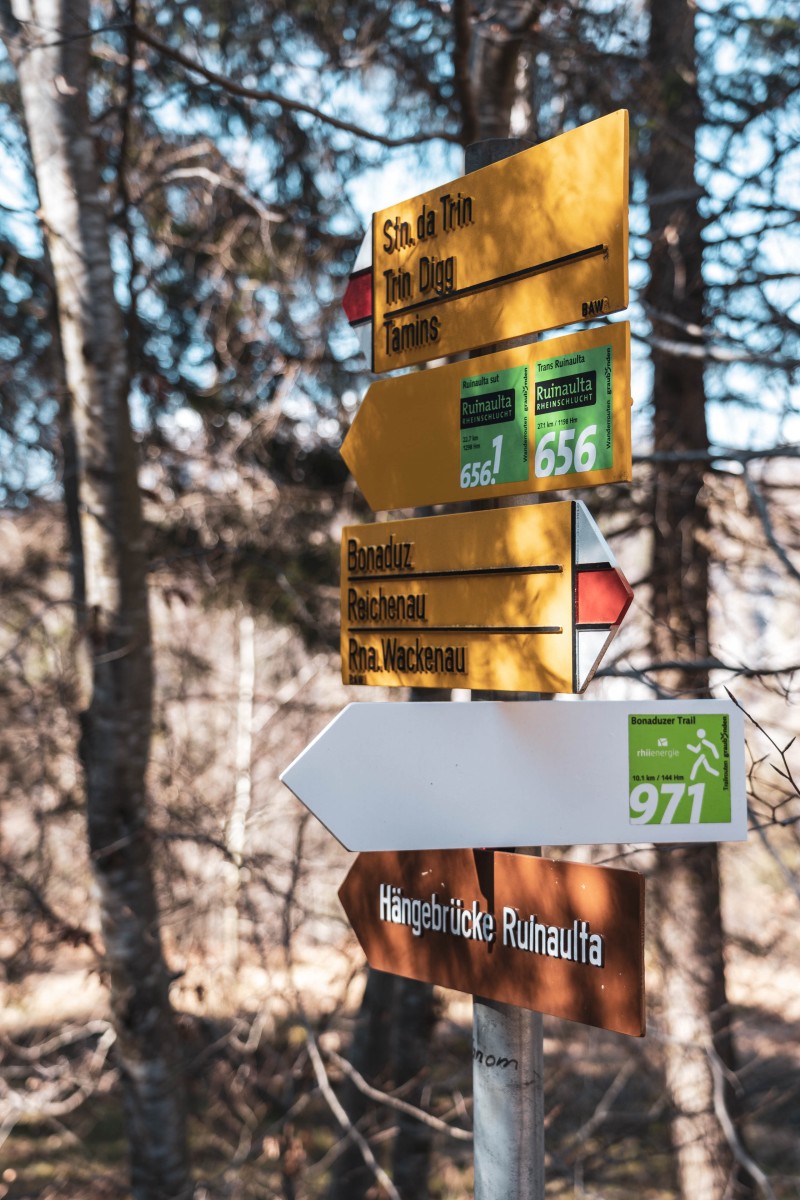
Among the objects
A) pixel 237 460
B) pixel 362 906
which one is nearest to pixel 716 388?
pixel 237 460

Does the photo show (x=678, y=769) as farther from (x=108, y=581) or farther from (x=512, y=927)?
(x=108, y=581)

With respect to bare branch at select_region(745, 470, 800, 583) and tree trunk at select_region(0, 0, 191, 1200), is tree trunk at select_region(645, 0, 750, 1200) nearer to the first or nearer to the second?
bare branch at select_region(745, 470, 800, 583)

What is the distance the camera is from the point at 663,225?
586 centimetres

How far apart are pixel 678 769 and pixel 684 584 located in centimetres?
461

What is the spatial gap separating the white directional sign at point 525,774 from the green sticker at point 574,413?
1.31 feet

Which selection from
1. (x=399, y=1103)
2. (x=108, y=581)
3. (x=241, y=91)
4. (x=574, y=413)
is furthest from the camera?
A: (x=399, y=1103)

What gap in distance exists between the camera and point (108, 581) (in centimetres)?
385

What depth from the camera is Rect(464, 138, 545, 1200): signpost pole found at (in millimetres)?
1599

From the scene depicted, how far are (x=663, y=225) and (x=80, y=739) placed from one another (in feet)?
14.3

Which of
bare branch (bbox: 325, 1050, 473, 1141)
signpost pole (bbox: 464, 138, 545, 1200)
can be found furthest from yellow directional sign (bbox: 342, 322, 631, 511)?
bare branch (bbox: 325, 1050, 473, 1141)

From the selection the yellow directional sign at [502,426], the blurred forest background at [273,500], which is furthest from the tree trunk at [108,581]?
the yellow directional sign at [502,426]

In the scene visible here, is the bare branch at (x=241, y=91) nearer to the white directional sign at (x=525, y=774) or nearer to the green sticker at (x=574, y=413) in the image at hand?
the green sticker at (x=574, y=413)

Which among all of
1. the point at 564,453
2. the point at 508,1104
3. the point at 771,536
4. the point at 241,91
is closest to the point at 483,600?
the point at 564,453

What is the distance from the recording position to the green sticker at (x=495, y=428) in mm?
1668
